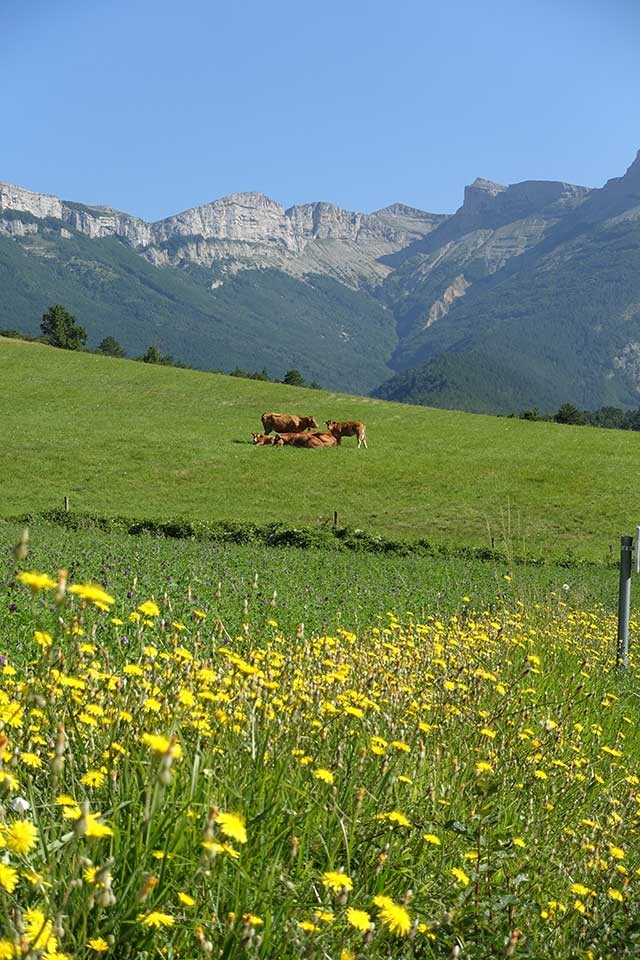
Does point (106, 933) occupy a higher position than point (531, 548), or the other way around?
point (106, 933)

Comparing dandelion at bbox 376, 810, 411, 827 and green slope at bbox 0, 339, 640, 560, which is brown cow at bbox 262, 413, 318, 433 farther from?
dandelion at bbox 376, 810, 411, 827

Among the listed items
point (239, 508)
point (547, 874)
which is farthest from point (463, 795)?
point (239, 508)

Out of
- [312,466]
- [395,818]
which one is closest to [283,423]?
[312,466]

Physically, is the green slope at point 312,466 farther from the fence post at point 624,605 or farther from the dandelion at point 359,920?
the dandelion at point 359,920

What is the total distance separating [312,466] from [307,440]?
4.62 m

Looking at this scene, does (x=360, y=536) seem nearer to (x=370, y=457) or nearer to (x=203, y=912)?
(x=370, y=457)

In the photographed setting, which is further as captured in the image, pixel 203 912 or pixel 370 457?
pixel 370 457

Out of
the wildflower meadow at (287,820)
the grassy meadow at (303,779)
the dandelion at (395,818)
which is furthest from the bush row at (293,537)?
the dandelion at (395,818)

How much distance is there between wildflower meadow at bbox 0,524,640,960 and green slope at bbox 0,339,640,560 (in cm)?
1940

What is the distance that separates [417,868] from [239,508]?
31.0 meters

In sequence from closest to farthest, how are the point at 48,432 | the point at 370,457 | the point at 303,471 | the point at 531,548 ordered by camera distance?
the point at 531,548 < the point at 303,471 < the point at 370,457 < the point at 48,432

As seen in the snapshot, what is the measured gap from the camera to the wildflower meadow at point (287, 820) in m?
2.24

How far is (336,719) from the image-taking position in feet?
13.9

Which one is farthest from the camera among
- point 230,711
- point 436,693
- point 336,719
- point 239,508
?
point 239,508
